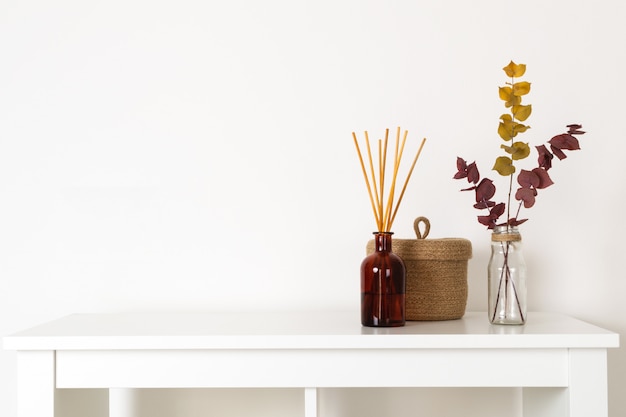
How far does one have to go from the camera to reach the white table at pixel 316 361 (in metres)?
1.22

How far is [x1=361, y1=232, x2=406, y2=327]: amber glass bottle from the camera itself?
1327 millimetres

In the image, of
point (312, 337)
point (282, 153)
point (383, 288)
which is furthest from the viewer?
point (282, 153)

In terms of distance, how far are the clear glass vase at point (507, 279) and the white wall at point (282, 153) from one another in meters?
0.26

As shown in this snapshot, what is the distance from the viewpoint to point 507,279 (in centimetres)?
139

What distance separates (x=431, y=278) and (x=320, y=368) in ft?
1.00

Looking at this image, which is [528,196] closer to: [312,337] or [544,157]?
[544,157]

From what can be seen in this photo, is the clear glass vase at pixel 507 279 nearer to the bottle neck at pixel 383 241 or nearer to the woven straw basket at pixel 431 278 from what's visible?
the woven straw basket at pixel 431 278

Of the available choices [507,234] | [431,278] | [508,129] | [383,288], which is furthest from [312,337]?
[508,129]

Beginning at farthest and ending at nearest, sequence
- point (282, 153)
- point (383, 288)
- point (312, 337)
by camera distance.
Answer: point (282, 153), point (383, 288), point (312, 337)

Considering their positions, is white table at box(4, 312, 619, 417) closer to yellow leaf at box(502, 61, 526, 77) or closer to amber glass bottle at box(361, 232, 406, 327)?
amber glass bottle at box(361, 232, 406, 327)

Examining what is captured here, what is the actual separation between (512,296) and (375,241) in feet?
0.89

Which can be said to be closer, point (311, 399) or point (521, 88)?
point (311, 399)

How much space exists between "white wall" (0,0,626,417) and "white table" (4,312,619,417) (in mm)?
418

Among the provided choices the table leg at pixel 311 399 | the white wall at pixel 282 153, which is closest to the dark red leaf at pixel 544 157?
the white wall at pixel 282 153
